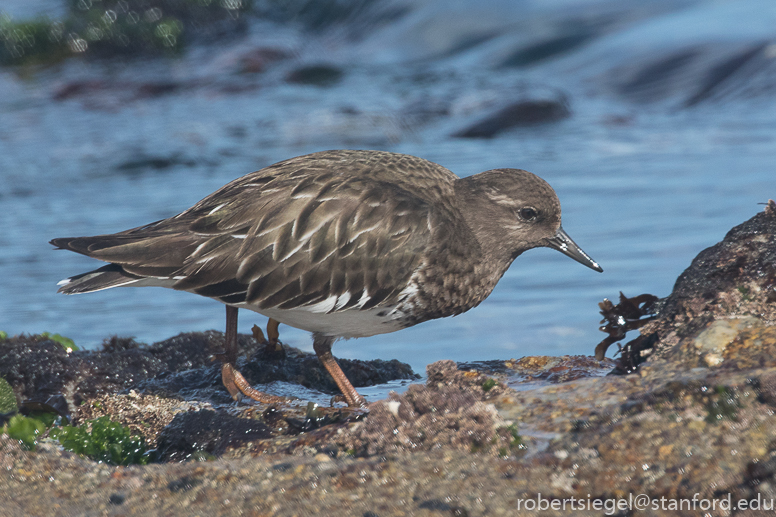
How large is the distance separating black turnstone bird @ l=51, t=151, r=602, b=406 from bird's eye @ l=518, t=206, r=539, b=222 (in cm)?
45

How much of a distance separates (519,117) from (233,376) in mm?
9874

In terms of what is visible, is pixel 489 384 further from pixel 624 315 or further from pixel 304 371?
pixel 304 371

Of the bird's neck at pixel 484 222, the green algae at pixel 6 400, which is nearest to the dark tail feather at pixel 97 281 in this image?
the green algae at pixel 6 400

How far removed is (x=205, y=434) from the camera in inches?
159

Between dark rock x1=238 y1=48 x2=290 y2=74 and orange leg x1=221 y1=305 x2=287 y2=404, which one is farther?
dark rock x1=238 y1=48 x2=290 y2=74

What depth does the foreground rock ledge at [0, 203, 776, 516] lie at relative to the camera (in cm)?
281

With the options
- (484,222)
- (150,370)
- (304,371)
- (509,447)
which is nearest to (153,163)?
(150,370)

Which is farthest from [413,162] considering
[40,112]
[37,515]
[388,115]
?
[40,112]

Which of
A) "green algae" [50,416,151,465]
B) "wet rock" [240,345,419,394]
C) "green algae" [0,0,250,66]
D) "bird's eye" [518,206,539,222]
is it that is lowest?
"green algae" [50,416,151,465]

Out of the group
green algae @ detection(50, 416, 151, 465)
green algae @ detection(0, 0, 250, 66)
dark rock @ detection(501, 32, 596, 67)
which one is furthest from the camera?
green algae @ detection(0, 0, 250, 66)

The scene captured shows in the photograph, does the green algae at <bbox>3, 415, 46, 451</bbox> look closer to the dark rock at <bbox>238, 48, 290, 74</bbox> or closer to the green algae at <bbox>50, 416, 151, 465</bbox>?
the green algae at <bbox>50, 416, 151, 465</bbox>

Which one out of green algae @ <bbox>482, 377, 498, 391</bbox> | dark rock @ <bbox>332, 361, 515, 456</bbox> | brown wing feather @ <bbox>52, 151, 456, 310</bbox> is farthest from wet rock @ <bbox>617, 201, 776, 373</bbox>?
brown wing feather @ <bbox>52, 151, 456, 310</bbox>

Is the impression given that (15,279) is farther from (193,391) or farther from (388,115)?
(388,115)

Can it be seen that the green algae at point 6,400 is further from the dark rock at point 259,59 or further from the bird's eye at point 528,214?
the dark rock at point 259,59
